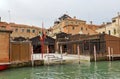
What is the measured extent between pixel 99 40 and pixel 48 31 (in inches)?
2053

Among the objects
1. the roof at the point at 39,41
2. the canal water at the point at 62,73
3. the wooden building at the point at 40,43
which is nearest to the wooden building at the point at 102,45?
the canal water at the point at 62,73

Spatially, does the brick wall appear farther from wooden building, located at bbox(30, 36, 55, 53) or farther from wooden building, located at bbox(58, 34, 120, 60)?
wooden building, located at bbox(30, 36, 55, 53)

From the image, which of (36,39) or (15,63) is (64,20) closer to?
(36,39)

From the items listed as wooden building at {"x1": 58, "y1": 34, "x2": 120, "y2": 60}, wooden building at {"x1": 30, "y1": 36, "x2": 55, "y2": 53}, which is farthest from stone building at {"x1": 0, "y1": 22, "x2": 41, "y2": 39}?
wooden building at {"x1": 58, "y1": 34, "x2": 120, "y2": 60}

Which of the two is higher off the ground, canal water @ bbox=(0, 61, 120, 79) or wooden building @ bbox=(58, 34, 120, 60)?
wooden building @ bbox=(58, 34, 120, 60)

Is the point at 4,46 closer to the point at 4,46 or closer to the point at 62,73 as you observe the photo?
the point at 4,46

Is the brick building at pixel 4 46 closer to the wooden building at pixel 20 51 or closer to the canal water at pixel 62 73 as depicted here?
the wooden building at pixel 20 51

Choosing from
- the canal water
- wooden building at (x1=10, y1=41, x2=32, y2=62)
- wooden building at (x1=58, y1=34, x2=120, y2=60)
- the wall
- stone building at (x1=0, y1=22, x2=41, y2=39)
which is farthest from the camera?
stone building at (x1=0, y1=22, x2=41, y2=39)

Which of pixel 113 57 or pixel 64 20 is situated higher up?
pixel 64 20

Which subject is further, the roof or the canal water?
the roof

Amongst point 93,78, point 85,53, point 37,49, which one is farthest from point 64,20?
point 93,78

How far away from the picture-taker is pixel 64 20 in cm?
8081

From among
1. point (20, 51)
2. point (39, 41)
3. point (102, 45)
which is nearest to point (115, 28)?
point (39, 41)

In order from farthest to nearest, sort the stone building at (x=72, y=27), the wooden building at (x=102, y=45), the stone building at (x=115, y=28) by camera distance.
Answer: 1. the stone building at (x=72, y=27)
2. the stone building at (x=115, y=28)
3. the wooden building at (x=102, y=45)
